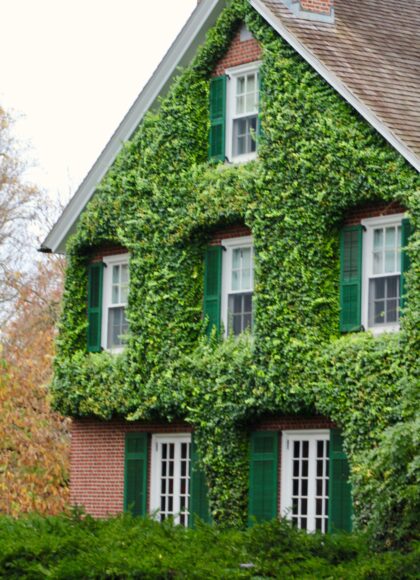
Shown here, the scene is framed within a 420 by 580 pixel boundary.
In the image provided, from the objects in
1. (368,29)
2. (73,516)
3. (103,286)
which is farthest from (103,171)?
(73,516)

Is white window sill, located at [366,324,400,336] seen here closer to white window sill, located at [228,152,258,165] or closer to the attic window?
white window sill, located at [228,152,258,165]

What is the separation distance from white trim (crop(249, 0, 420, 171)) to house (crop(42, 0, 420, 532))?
0.04m

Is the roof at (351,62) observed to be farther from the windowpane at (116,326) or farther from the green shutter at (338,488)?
the green shutter at (338,488)

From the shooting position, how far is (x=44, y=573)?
70.7ft

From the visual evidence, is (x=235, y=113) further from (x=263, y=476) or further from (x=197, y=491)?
(x=197, y=491)

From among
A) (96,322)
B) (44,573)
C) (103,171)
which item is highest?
(103,171)

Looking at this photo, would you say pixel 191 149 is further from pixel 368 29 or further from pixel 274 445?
pixel 274 445

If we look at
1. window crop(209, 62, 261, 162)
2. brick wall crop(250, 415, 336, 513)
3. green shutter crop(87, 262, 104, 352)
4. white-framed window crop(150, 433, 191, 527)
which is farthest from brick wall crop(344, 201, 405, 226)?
green shutter crop(87, 262, 104, 352)

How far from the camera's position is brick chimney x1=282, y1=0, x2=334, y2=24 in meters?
28.4

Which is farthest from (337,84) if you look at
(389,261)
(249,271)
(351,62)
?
(249,271)

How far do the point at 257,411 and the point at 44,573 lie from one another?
6627 mm

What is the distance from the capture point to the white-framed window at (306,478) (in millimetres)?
26609

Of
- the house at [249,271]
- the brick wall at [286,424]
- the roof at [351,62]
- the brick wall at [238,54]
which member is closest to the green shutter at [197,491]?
the house at [249,271]

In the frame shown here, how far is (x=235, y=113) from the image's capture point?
95.3 feet
